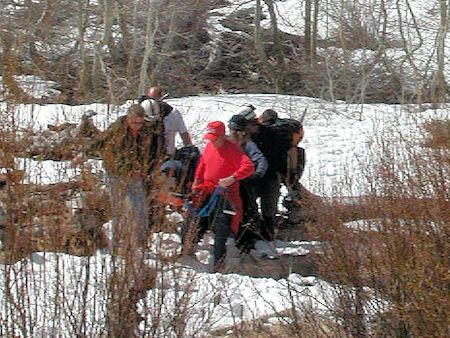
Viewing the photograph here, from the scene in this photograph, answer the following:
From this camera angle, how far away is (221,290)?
599cm

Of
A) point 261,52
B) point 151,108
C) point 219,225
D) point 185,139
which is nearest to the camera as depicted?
point 151,108

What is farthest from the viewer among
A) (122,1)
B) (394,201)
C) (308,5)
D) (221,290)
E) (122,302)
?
(308,5)

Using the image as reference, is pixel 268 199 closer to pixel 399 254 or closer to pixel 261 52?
pixel 399 254

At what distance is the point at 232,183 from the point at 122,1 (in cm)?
1695

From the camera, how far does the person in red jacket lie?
26.5 ft

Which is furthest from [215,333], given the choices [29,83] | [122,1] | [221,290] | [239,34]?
[239,34]

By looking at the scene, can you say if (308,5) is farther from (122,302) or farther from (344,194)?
(122,302)

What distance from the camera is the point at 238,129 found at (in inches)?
338

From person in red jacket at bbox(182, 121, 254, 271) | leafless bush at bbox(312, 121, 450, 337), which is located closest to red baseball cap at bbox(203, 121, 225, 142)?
person in red jacket at bbox(182, 121, 254, 271)

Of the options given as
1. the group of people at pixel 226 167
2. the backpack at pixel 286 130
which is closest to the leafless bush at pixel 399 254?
the group of people at pixel 226 167

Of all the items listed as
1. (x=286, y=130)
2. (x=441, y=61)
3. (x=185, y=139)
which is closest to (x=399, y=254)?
(x=286, y=130)

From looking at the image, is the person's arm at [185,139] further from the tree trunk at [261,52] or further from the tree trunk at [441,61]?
the tree trunk at [261,52]

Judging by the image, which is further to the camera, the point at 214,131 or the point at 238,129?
the point at 238,129

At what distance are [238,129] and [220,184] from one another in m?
0.73
